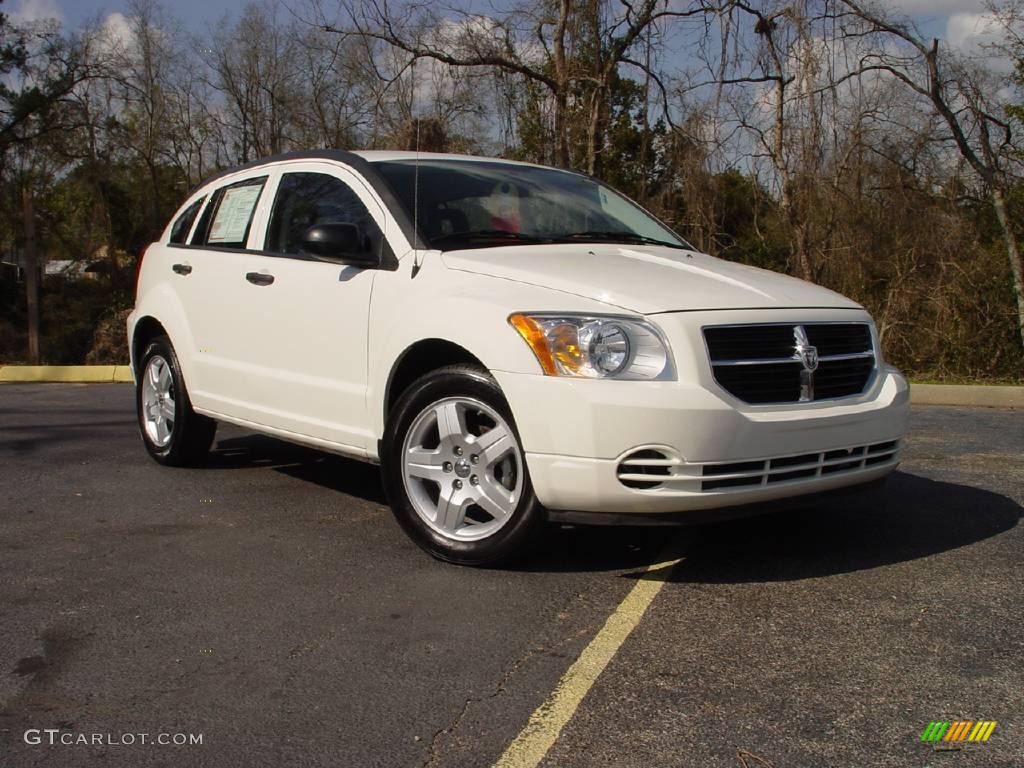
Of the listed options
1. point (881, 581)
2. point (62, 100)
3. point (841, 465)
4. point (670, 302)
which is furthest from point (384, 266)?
point (62, 100)

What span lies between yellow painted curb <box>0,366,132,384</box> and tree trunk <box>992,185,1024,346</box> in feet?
34.1

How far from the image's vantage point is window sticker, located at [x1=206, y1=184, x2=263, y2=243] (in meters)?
5.88

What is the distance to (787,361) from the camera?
4.13 metres

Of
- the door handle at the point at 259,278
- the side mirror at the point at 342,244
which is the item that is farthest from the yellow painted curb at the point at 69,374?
the side mirror at the point at 342,244

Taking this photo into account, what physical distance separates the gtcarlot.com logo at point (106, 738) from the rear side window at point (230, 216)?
3.47m

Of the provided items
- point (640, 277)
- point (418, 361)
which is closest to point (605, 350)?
point (640, 277)

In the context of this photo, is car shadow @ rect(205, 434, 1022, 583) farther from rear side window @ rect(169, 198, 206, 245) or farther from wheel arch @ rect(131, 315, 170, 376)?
rear side window @ rect(169, 198, 206, 245)

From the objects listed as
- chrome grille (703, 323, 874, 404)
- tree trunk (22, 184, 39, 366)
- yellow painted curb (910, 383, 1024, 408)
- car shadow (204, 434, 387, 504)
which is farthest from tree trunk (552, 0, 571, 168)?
chrome grille (703, 323, 874, 404)

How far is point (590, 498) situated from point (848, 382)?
132 centimetres

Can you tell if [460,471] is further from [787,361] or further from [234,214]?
[234,214]

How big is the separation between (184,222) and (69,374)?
6.70m

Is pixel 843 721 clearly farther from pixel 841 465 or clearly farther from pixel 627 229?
pixel 627 229

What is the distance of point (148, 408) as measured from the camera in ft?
22.2

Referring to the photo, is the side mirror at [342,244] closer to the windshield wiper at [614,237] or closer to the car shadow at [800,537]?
the windshield wiper at [614,237]
